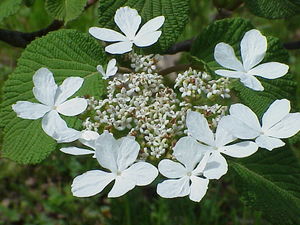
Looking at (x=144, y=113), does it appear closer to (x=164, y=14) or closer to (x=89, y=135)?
(x=89, y=135)

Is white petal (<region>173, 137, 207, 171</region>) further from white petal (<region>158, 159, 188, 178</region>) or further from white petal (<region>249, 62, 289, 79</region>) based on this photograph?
white petal (<region>249, 62, 289, 79</region>)

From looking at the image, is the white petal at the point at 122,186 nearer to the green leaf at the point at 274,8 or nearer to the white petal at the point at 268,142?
the white petal at the point at 268,142

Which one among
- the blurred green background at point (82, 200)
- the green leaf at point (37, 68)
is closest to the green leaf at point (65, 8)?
the green leaf at point (37, 68)

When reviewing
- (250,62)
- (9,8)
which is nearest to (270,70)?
(250,62)

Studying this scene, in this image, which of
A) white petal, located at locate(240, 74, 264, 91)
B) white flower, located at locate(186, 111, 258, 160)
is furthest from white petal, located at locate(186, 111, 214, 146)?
white petal, located at locate(240, 74, 264, 91)

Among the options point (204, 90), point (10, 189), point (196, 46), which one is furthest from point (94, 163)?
point (204, 90)
